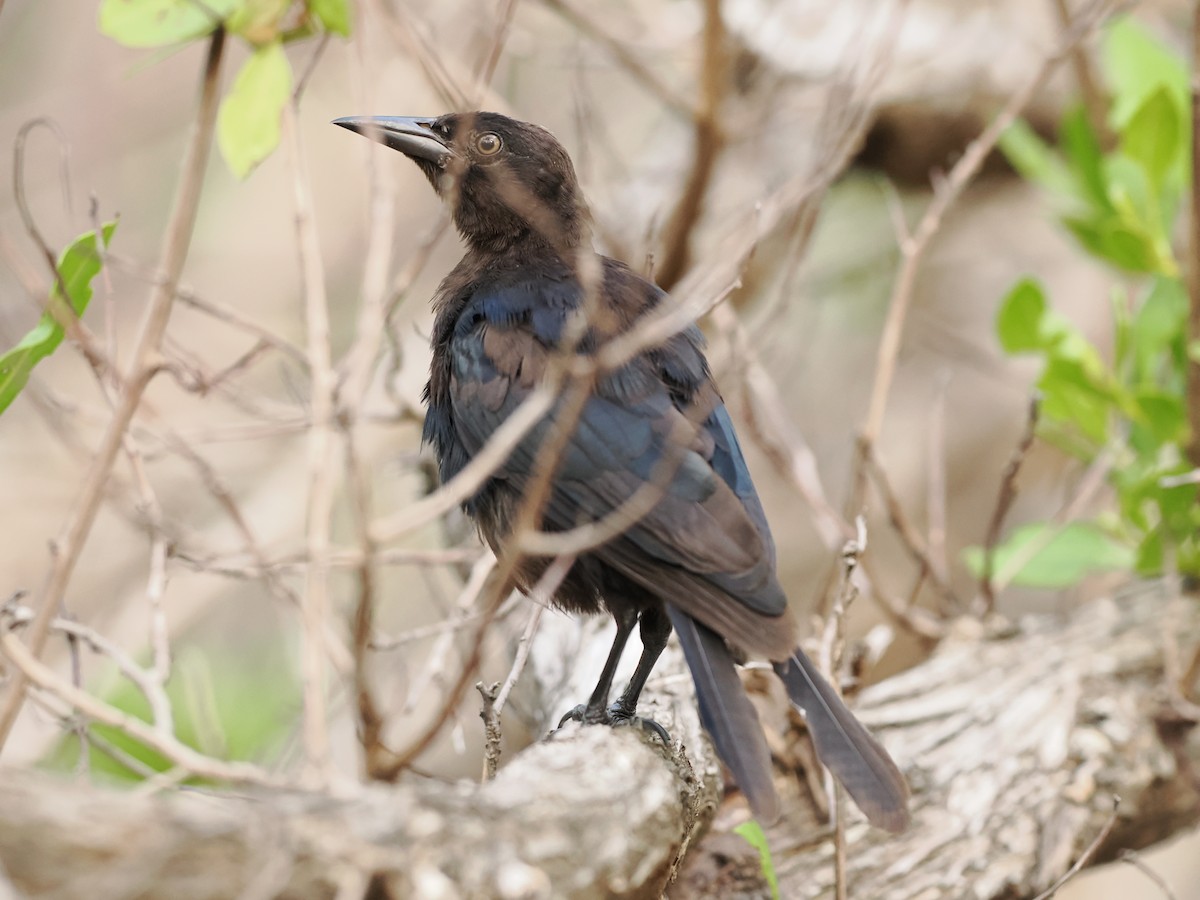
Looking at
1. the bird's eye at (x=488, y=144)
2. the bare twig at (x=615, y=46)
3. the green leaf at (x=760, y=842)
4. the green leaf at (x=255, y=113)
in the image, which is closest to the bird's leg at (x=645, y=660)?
the green leaf at (x=760, y=842)

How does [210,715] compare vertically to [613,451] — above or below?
below

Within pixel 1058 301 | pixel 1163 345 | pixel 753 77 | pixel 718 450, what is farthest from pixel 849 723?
pixel 1058 301

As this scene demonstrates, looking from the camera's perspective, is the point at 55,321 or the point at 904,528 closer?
the point at 55,321

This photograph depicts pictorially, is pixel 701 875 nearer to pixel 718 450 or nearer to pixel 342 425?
pixel 718 450

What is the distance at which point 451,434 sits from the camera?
2998 millimetres

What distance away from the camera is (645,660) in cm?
289

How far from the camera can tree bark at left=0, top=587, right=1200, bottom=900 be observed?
4.87 ft

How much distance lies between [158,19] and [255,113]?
0.85ft

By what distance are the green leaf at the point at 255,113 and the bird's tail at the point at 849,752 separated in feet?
4.70

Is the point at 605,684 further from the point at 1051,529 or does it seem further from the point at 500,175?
the point at 1051,529

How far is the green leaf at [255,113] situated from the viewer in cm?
237

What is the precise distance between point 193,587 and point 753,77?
344cm

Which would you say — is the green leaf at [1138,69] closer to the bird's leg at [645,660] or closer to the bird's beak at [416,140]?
the bird's beak at [416,140]

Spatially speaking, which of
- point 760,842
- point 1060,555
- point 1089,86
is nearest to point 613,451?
point 760,842
